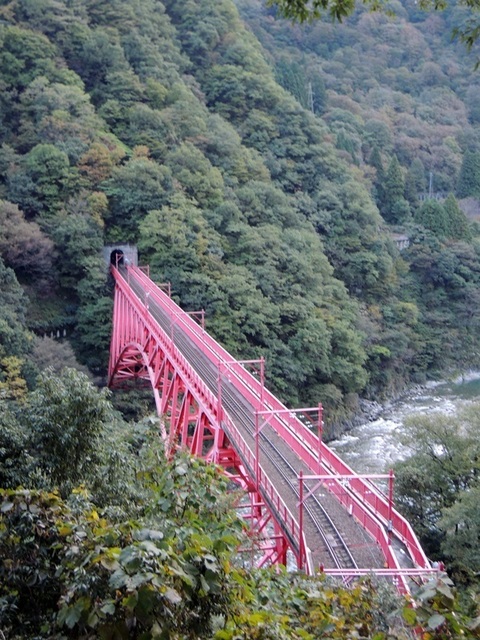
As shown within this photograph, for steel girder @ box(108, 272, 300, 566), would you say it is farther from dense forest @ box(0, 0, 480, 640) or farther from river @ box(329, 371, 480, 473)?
river @ box(329, 371, 480, 473)

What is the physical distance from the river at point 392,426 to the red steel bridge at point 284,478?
20.1 feet

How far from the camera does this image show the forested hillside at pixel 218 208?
3338cm

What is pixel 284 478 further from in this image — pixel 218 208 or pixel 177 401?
pixel 218 208

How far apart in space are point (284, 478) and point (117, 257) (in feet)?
81.8

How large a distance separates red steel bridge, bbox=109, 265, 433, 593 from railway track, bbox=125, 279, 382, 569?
2 centimetres

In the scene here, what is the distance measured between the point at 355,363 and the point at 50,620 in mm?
31544

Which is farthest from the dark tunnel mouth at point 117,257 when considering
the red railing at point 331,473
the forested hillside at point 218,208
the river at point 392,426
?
the red railing at point 331,473

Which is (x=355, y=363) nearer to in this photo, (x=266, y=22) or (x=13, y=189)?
(x=13, y=189)

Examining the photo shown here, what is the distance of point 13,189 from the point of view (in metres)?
35.1

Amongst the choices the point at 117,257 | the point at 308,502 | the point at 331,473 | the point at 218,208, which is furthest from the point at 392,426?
the point at 331,473

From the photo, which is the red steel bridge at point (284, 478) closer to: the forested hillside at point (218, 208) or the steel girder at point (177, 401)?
the steel girder at point (177, 401)

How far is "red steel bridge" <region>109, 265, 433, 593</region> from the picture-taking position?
436 inches

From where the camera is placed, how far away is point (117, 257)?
37.1m

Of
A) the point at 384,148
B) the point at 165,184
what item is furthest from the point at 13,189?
the point at 384,148
